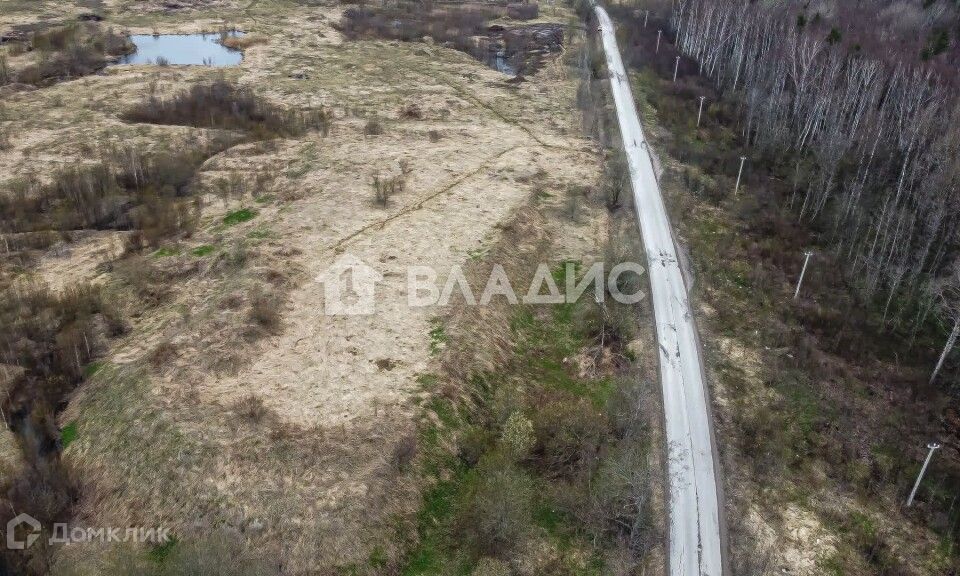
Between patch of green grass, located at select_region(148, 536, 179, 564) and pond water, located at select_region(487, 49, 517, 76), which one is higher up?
pond water, located at select_region(487, 49, 517, 76)

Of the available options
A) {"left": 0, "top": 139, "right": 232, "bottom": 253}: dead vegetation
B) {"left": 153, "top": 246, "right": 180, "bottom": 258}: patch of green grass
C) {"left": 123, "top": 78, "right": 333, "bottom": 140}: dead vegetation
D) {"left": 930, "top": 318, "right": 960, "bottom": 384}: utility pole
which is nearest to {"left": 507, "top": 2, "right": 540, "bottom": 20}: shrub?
{"left": 123, "top": 78, "right": 333, "bottom": 140}: dead vegetation

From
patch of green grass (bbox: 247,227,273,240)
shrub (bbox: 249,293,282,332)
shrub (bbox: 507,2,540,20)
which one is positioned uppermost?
shrub (bbox: 507,2,540,20)

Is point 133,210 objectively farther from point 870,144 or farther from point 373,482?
point 870,144

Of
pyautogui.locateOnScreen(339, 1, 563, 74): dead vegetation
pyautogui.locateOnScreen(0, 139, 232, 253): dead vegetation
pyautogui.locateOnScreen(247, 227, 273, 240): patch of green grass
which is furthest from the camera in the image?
pyautogui.locateOnScreen(339, 1, 563, 74): dead vegetation

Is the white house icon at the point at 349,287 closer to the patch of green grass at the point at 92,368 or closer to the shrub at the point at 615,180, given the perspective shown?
the patch of green grass at the point at 92,368

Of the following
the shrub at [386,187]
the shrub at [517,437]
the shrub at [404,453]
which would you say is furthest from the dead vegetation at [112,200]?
the shrub at [517,437]

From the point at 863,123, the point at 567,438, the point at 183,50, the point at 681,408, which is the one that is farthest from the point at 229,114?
the point at 863,123

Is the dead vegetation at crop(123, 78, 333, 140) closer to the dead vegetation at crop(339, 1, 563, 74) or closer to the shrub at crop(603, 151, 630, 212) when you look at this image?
the shrub at crop(603, 151, 630, 212)

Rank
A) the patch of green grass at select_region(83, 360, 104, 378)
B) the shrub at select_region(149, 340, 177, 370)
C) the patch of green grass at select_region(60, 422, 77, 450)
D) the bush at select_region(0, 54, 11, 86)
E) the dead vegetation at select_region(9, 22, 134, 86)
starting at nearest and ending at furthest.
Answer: the patch of green grass at select_region(60, 422, 77, 450) → the shrub at select_region(149, 340, 177, 370) → the patch of green grass at select_region(83, 360, 104, 378) → the bush at select_region(0, 54, 11, 86) → the dead vegetation at select_region(9, 22, 134, 86)
